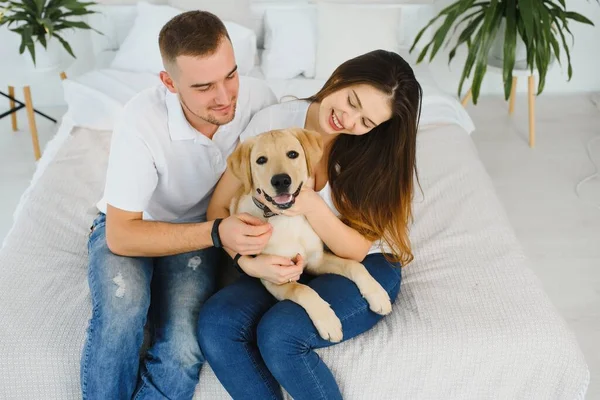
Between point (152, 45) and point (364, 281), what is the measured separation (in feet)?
5.98

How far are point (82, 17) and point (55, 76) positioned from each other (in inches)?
20.4

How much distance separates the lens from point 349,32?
2818mm

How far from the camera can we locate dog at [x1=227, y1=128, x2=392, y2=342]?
1.36m

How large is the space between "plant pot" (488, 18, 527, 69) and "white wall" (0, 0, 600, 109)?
37 centimetres

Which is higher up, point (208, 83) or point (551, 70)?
point (208, 83)

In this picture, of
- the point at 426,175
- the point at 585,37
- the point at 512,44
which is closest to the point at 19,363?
the point at 426,175

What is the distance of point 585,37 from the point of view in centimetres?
349

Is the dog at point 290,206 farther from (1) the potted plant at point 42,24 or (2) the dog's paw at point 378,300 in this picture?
(1) the potted plant at point 42,24

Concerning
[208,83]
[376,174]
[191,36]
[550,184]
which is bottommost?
[550,184]

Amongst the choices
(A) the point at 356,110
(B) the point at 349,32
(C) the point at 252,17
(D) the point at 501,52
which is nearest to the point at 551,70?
(D) the point at 501,52

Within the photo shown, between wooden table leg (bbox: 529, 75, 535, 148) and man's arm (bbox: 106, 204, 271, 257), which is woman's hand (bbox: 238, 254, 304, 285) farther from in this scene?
wooden table leg (bbox: 529, 75, 535, 148)

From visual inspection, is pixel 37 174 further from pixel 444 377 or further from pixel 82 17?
pixel 444 377

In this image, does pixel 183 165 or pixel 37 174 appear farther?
pixel 37 174

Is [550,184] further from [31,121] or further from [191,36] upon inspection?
[31,121]
